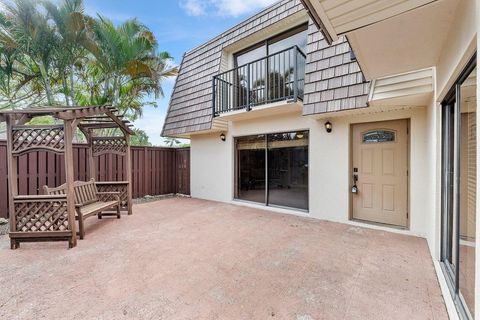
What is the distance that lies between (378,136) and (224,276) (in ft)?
12.7

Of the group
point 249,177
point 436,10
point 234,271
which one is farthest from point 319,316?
point 249,177

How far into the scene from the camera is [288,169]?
19.0ft

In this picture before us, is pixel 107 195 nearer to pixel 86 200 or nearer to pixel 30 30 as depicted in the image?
pixel 86 200

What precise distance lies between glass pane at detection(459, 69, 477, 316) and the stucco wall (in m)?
1.58

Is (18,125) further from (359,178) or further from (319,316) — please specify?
(359,178)

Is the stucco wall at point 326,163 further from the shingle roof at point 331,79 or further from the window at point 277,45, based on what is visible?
the window at point 277,45

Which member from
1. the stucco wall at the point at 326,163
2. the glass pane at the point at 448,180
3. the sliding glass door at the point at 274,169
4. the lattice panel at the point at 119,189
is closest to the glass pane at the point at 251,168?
the sliding glass door at the point at 274,169

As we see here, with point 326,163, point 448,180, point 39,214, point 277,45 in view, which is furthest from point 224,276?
point 277,45

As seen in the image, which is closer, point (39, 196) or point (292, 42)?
point (39, 196)

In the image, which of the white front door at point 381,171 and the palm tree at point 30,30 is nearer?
the white front door at point 381,171

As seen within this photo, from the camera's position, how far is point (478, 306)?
1.29 m

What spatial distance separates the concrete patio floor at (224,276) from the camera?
2.12 meters

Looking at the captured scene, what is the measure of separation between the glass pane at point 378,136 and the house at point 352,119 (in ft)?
0.07

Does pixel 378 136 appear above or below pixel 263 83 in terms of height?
below
